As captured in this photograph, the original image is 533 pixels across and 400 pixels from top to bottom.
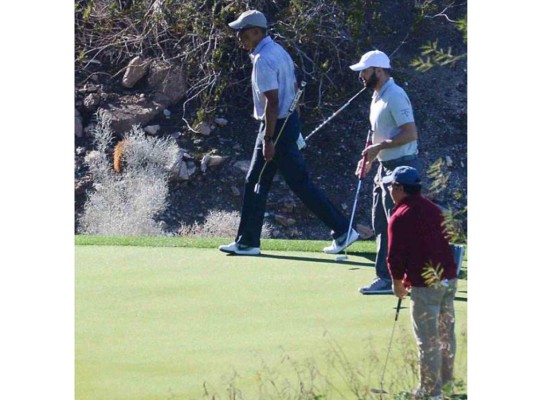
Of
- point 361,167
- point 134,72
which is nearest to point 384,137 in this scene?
point 361,167

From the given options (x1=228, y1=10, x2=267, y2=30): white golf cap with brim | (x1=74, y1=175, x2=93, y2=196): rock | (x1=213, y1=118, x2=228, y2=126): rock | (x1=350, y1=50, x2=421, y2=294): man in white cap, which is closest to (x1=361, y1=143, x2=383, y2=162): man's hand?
(x1=350, y1=50, x2=421, y2=294): man in white cap

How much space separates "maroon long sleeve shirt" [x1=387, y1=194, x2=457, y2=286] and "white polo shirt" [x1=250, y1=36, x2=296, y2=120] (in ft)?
7.05

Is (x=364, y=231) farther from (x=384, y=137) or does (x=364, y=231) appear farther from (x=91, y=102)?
(x=91, y=102)

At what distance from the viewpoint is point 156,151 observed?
37.4 feet

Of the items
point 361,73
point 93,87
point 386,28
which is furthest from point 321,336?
point 93,87

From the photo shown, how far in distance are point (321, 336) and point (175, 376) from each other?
3.09 feet

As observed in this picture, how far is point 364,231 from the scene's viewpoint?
34.7ft

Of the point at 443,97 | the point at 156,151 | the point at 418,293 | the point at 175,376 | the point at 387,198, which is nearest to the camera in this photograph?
the point at 418,293

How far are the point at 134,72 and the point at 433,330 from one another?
457 centimetres

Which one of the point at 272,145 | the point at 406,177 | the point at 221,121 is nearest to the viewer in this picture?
the point at 406,177

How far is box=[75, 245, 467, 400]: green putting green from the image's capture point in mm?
8898

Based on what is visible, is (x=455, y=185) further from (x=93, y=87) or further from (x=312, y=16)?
(x=93, y=87)
